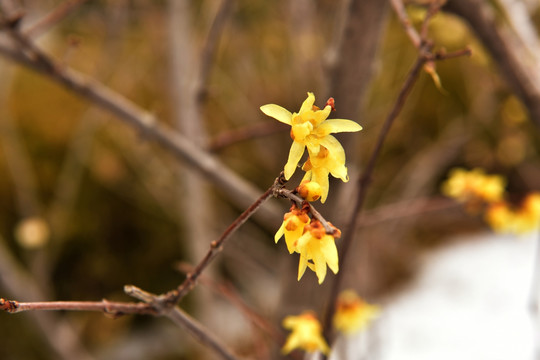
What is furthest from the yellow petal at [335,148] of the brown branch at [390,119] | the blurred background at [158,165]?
the blurred background at [158,165]

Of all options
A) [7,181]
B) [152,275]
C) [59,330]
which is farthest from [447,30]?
[7,181]

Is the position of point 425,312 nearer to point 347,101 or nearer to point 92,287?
point 92,287

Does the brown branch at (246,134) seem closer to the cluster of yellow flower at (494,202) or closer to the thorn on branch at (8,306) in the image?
the cluster of yellow flower at (494,202)

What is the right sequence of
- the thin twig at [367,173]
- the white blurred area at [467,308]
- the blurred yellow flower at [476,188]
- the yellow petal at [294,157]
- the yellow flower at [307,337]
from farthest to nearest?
the white blurred area at [467,308], the blurred yellow flower at [476,188], the yellow flower at [307,337], the thin twig at [367,173], the yellow petal at [294,157]

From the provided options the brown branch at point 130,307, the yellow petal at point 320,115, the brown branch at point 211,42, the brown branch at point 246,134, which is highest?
the brown branch at point 211,42

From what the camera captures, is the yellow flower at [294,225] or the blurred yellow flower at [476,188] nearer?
the yellow flower at [294,225]

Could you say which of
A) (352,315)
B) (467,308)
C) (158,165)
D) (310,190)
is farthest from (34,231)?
(467,308)

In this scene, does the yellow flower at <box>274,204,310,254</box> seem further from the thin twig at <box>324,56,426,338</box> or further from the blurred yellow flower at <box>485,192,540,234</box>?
the blurred yellow flower at <box>485,192,540,234</box>
